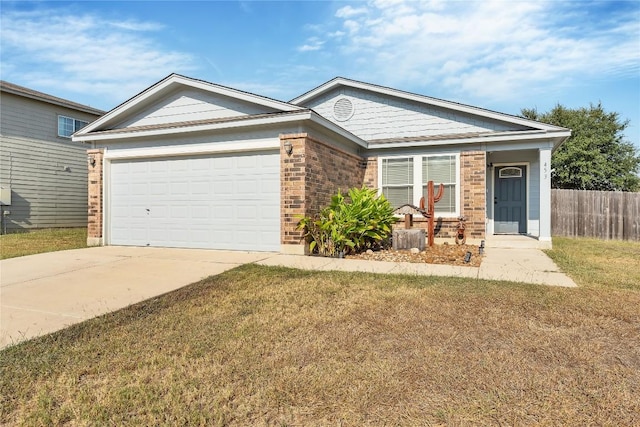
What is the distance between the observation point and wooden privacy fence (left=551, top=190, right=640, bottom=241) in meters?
13.9

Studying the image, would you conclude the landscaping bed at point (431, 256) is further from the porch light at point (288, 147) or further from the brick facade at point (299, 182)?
the porch light at point (288, 147)

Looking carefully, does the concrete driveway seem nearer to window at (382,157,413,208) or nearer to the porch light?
the porch light

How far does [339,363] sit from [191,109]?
8084 millimetres

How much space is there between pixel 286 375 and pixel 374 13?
29.5 ft

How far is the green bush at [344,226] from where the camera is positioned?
8070 mm

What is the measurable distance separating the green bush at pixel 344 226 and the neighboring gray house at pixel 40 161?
1248 cm

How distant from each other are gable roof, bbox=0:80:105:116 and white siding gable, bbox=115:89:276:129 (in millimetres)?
7006

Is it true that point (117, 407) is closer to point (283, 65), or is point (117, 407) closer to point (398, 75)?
point (283, 65)

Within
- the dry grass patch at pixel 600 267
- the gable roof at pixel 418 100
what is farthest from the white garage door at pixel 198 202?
the dry grass patch at pixel 600 267

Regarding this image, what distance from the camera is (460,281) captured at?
5488 mm

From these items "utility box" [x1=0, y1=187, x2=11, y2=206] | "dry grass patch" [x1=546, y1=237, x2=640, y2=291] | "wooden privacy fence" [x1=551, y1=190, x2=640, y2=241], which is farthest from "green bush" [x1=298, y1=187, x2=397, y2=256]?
"utility box" [x1=0, y1=187, x2=11, y2=206]

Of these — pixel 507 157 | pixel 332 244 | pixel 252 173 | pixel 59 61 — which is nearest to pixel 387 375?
pixel 332 244

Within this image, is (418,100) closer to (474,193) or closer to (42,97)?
(474,193)

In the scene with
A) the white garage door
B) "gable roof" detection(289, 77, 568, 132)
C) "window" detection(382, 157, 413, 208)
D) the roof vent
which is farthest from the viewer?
the roof vent
